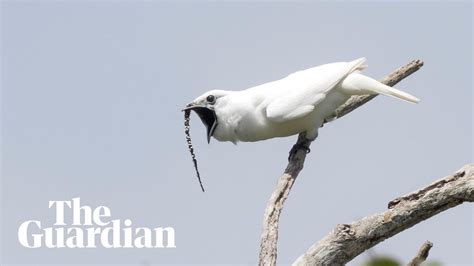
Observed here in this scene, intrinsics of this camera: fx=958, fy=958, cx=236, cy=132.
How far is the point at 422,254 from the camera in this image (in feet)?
14.0

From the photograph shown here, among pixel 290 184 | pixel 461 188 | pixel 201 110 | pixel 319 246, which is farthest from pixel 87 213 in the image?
pixel 461 188

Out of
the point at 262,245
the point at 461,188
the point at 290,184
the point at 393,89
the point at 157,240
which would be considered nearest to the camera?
the point at 461,188

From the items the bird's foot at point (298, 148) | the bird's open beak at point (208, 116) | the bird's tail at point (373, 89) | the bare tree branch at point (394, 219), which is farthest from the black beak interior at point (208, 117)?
the bare tree branch at point (394, 219)

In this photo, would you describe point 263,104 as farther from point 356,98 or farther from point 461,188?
point 461,188

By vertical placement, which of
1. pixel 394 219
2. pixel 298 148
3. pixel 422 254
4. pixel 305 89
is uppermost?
pixel 305 89

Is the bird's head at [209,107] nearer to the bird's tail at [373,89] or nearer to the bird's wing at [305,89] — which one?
the bird's wing at [305,89]

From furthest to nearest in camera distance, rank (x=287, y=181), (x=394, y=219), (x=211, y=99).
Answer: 1. (x=211, y=99)
2. (x=287, y=181)
3. (x=394, y=219)

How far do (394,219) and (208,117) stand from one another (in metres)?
1.77

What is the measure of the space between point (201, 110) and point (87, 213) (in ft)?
4.97

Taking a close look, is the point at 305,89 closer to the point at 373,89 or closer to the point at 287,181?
the point at 373,89

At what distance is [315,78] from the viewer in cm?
625

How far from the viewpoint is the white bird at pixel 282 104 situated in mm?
6113

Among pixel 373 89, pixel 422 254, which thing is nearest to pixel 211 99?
pixel 373 89

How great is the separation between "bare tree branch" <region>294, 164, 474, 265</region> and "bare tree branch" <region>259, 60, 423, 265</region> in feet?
0.95
